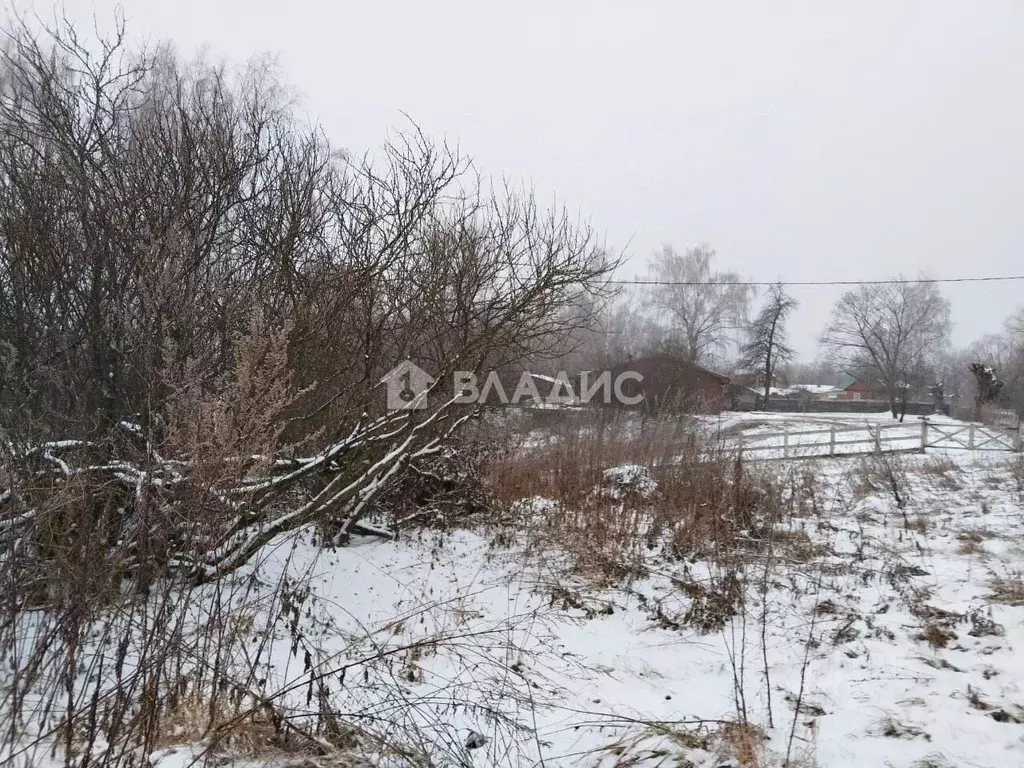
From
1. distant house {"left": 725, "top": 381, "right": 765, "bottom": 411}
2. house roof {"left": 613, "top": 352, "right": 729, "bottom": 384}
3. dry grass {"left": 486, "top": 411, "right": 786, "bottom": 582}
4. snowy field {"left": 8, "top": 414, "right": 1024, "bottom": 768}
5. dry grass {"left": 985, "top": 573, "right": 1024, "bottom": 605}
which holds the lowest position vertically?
snowy field {"left": 8, "top": 414, "right": 1024, "bottom": 768}

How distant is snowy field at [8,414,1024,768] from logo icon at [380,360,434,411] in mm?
1453

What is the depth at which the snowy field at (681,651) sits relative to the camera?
2738 millimetres

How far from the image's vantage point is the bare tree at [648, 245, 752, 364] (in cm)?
3994

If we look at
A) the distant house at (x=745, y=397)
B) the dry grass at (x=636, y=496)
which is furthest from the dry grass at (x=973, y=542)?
the distant house at (x=745, y=397)

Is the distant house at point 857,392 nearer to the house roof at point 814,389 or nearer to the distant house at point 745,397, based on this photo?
the house roof at point 814,389

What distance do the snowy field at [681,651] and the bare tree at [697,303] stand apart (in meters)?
33.9

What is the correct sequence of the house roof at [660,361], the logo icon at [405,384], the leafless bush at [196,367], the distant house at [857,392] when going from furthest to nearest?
the distant house at [857,392] < the house roof at [660,361] < the logo icon at [405,384] < the leafless bush at [196,367]

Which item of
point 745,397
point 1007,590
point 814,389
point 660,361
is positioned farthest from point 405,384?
point 814,389

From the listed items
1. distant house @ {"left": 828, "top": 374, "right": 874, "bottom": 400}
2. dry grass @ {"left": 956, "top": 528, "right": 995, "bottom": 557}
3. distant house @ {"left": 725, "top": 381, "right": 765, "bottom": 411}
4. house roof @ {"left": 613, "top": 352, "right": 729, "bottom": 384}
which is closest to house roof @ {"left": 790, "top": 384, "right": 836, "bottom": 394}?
distant house @ {"left": 828, "top": 374, "right": 874, "bottom": 400}

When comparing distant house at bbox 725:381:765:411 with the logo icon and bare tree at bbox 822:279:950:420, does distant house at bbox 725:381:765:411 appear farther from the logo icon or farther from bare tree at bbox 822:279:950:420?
the logo icon

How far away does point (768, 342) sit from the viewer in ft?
131

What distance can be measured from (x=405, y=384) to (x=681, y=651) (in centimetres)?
404

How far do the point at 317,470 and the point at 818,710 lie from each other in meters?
3.97

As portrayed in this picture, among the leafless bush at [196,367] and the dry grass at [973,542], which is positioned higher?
the leafless bush at [196,367]
